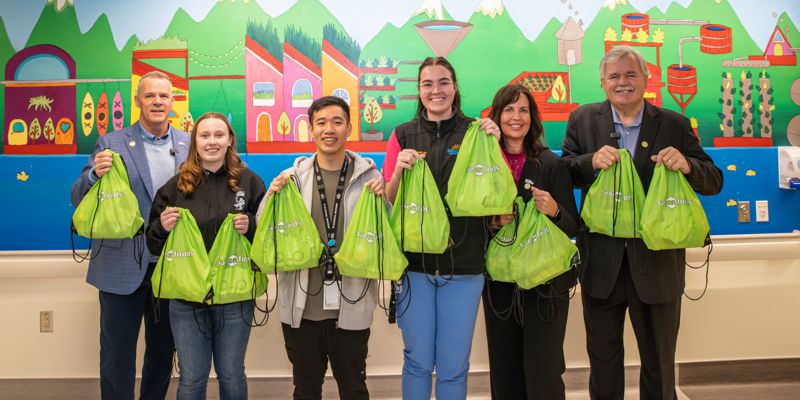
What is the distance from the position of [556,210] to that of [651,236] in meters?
0.41

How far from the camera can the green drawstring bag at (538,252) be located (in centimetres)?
250

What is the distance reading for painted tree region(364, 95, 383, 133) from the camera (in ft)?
12.5

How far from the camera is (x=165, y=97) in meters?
2.94

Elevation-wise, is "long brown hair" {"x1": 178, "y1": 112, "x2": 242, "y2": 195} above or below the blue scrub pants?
above

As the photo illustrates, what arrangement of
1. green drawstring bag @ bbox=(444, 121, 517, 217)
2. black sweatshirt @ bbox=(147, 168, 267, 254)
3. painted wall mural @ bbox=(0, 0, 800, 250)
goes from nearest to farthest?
green drawstring bag @ bbox=(444, 121, 517, 217), black sweatshirt @ bbox=(147, 168, 267, 254), painted wall mural @ bbox=(0, 0, 800, 250)

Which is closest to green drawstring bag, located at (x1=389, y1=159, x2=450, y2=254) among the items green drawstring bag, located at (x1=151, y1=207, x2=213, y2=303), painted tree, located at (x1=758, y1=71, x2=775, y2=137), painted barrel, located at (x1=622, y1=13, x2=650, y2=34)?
green drawstring bag, located at (x1=151, y1=207, x2=213, y2=303)

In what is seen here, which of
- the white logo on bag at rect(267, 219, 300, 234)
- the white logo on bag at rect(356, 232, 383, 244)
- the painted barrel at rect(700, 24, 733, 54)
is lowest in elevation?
the white logo on bag at rect(356, 232, 383, 244)

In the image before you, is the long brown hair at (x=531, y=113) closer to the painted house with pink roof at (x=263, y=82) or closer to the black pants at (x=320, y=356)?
the black pants at (x=320, y=356)

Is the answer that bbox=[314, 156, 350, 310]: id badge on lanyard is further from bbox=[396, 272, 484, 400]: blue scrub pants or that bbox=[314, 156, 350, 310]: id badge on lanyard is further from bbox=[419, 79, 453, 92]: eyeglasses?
bbox=[419, 79, 453, 92]: eyeglasses

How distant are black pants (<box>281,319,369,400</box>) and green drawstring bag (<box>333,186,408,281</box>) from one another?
260 mm

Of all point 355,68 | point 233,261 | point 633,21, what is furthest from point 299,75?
point 633,21

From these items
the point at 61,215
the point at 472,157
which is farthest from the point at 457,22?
the point at 61,215

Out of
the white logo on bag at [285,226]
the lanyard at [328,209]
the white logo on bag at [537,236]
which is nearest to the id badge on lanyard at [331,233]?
the lanyard at [328,209]

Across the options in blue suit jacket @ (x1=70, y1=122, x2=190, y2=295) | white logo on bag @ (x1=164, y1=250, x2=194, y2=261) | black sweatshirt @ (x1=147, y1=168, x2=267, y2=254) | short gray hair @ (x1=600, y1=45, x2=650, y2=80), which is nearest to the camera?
white logo on bag @ (x1=164, y1=250, x2=194, y2=261)
